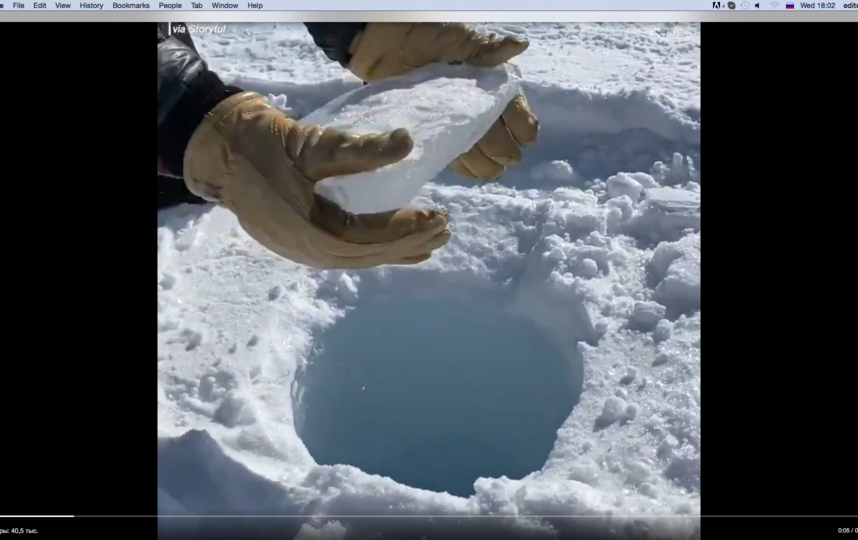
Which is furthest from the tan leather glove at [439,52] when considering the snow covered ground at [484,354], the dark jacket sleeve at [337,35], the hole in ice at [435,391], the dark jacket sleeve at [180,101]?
the hole in ice at [435,391]

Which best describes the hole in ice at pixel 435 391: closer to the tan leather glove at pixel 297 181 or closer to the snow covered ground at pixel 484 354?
the snow covered ground at pixel 484 354

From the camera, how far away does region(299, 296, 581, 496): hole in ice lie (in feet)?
8.87

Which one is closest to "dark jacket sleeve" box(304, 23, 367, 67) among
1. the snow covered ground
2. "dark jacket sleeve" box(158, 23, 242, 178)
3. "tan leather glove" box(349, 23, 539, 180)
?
"tan leather glove" box(349, 23, 539, 180)

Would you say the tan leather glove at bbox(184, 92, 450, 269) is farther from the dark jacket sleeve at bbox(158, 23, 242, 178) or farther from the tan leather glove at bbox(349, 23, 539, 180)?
the tan leather glove at bbox(349, 23, 539, 180)

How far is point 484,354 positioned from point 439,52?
1314 millimetres

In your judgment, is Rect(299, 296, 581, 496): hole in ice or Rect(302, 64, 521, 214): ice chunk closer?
Rect(302, 64, 521, 214): ice chunk

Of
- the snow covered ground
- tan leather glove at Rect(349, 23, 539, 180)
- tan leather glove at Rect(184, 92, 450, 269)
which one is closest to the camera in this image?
tan leather glove at Rect(184, 92, 450, 269)

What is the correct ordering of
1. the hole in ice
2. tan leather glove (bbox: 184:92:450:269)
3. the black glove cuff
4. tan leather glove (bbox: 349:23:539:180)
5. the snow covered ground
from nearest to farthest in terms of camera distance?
tan leather glove (bbox: 184:92:450:269) → the black glove cuff → tan leather glove (bbox: 349:23:539:180) → the snow covered ground → the hole in ice

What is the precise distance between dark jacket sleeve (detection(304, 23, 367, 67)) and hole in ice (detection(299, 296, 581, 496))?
3.80 ft

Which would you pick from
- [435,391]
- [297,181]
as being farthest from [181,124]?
[435,391]

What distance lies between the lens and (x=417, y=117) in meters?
1.58

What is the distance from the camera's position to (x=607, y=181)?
326cm

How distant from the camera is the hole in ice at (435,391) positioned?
2.70 metres
